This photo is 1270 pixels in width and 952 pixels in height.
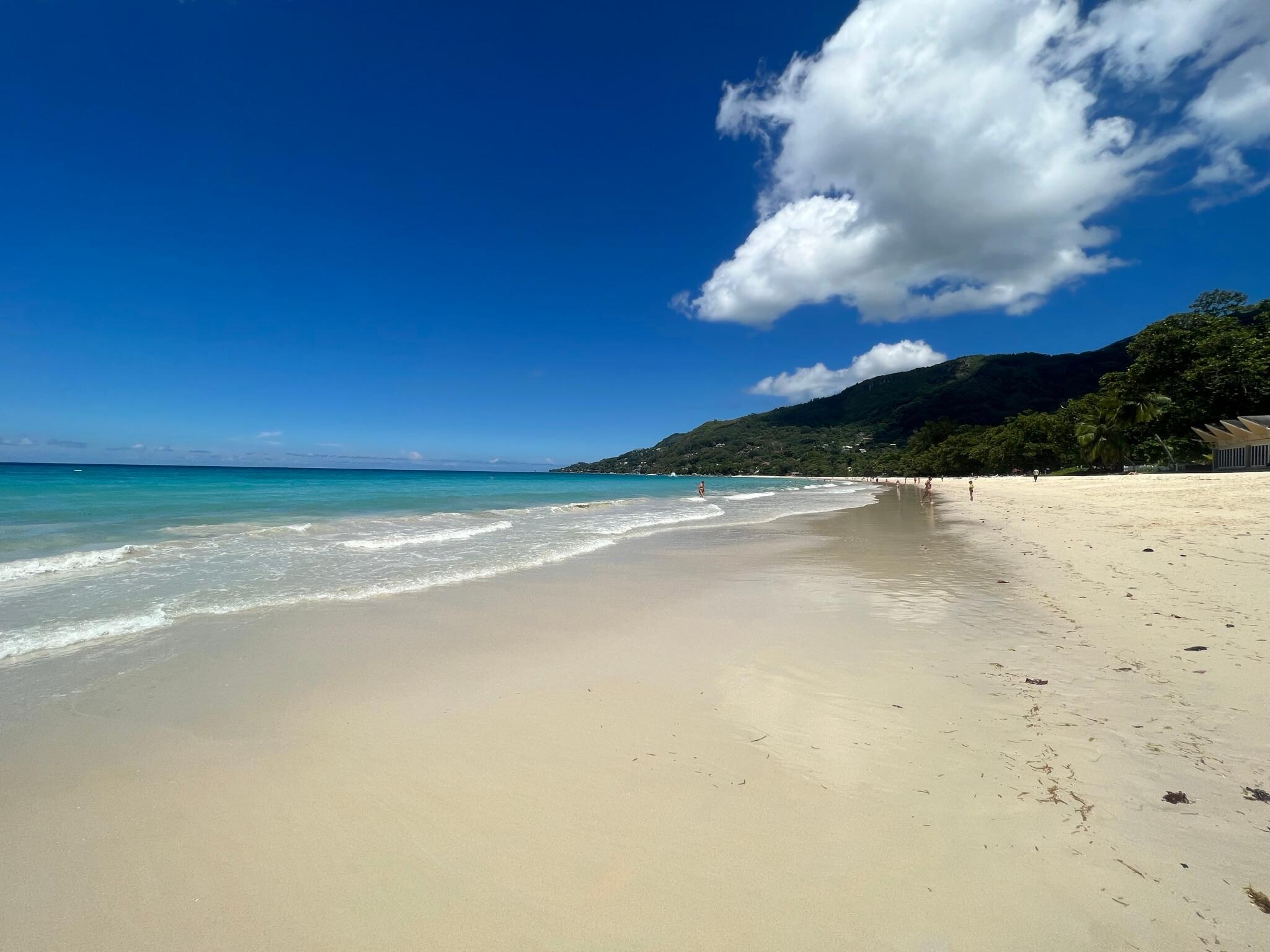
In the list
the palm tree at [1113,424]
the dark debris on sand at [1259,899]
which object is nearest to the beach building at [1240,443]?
the palm tree at [1113,424]

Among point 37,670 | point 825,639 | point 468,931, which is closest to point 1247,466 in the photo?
point 825,639

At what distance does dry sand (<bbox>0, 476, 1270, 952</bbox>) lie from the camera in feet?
7.79

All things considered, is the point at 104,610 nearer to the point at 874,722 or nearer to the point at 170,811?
the point at 170,811

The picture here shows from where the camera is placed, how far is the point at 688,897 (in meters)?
2.47

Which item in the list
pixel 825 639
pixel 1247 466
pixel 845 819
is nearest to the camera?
pixel 845 819

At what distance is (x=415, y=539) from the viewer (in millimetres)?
15422

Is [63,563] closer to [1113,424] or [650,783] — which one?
[650,783]

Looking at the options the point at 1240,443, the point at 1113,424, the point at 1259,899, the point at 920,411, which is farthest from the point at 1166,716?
the point at 920,411

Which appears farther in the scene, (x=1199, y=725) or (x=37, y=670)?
(x=37, y=670)

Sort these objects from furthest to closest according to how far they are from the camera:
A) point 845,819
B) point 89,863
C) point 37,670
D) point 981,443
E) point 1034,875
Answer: point 981,443
point 37,670
point 845,819
point 89,863
point 1034,875

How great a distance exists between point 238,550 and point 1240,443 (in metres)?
57.5

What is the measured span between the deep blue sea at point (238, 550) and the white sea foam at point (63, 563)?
0.04 meters

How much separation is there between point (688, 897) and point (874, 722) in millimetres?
2346

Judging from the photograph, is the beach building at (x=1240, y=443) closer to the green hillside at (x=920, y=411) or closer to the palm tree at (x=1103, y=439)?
the palm tree at (x=1103, y=439)
